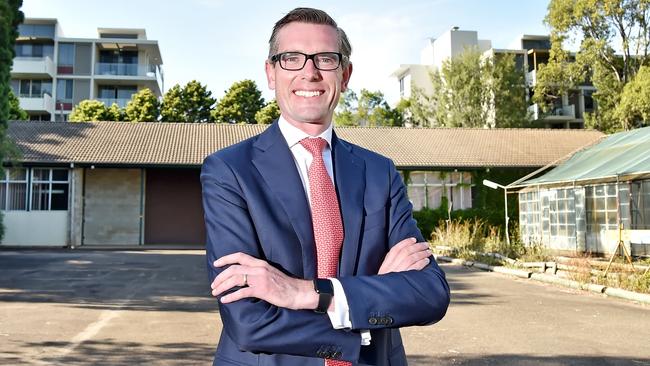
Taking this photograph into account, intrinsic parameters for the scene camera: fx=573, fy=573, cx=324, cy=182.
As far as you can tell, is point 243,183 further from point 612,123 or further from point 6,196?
point 612,123

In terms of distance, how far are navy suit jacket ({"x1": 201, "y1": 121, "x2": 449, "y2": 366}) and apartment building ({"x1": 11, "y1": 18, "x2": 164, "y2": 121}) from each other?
4414 centimetres

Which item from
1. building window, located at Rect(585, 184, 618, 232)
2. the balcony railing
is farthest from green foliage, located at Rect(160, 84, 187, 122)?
building window, located at Rect(585, 184, 618, 232)

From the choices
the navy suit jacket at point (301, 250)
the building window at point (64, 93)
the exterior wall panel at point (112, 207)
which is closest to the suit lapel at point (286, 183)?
the navy suit jacket at point (301, 250)

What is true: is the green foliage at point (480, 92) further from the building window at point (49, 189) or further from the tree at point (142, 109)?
the building window at point (49, 189)

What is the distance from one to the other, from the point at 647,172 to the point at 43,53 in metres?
43.7

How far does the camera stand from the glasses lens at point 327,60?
1.89 meters

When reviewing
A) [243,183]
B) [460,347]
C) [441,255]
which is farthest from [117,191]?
[243,183]

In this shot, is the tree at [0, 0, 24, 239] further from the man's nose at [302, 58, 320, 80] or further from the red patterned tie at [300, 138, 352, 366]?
the red patterned tie at [300, 138, 352, 366]

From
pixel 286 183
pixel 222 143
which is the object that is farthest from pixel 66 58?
pixel 286 183

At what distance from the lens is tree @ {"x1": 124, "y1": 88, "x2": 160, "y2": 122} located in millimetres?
39031

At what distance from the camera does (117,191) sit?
26297 millimetres

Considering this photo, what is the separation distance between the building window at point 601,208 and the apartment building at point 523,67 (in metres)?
25.2

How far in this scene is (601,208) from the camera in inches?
661

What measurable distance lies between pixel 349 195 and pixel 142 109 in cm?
3952
